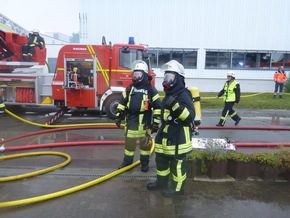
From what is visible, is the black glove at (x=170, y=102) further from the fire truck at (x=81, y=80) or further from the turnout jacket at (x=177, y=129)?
the fire truck at (x=81, y=80)

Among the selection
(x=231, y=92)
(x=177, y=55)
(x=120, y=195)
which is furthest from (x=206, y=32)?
(x=120, y=195)

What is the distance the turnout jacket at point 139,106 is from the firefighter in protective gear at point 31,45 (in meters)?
7.65

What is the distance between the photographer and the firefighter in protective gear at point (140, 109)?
14.6ft

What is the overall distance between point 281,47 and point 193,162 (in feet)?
52.8

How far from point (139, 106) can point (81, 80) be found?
4.77 m

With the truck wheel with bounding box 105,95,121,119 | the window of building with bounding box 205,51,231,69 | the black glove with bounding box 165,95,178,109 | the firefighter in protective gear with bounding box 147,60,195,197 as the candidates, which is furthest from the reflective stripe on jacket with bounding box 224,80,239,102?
the window of building with bounding box 205,51,231,69

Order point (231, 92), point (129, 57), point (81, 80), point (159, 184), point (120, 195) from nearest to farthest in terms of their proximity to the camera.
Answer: point (120, 195), point (159, 184), point (231, 92), point (81, 80), point (129, 57)

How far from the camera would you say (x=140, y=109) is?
445 centimetres

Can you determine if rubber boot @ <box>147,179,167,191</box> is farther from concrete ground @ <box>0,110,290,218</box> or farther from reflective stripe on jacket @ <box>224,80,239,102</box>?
reflective stripe on jacket @ <box>224,80,239,102</box>

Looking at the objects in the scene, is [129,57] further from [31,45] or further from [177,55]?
[177,55]

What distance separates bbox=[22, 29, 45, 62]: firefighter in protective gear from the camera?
10.7m

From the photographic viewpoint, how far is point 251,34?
17.2 meters

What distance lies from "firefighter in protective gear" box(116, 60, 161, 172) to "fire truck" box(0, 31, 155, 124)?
4.16 metres

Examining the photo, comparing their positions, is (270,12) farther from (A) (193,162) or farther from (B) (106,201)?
(B) (106,201)
